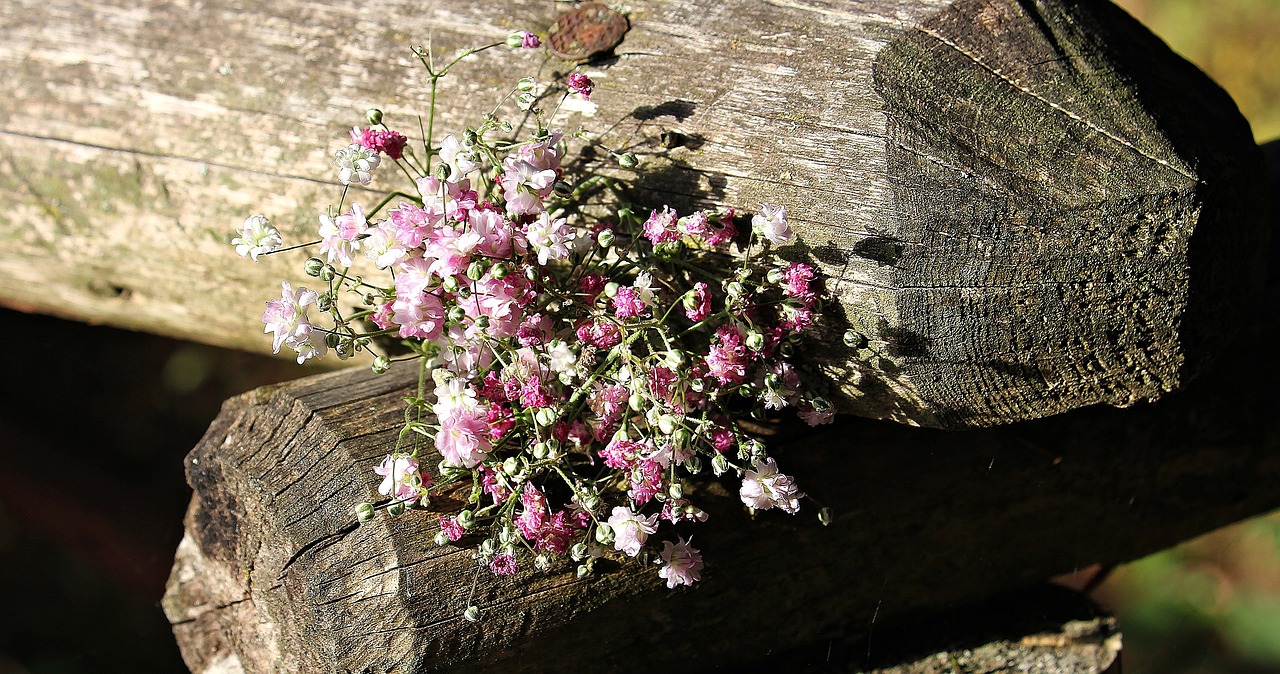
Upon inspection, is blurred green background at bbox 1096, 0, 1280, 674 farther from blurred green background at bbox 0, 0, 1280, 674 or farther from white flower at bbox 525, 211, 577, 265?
white flower at bbox 525, 211, 577, 265

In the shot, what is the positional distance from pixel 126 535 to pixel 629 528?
3403 mm

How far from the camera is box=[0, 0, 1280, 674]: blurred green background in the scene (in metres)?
3.74

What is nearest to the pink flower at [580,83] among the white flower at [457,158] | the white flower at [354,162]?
the white flower at [457,158]

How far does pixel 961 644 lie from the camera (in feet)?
6.73

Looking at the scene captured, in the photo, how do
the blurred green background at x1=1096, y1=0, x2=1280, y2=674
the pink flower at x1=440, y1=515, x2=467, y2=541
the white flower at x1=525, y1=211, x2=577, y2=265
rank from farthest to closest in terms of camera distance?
1. the blurred green background at x1=1096, y1=0, x2=1280, y2=674
2. the pink flower at x1=440, y1=515, x2=467, y2=541
3. the white flower at x1=525, y1=211, x2=577, y2=265

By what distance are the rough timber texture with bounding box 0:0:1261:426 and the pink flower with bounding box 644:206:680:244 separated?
97mm

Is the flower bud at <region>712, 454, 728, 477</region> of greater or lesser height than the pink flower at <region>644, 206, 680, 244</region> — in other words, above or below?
below

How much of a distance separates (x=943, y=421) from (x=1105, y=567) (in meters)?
1.01

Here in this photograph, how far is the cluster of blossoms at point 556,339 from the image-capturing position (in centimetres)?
147

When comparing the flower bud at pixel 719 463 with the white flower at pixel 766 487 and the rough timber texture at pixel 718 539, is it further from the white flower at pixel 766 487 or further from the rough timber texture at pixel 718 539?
the rough timber texture at pixel 718 539

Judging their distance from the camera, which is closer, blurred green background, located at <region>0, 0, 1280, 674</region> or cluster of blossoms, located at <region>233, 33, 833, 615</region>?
cluster of blossoms, located at <region>233, 33, 833, 615</region>

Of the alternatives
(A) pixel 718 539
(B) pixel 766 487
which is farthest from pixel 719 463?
(A) pixel 718 539

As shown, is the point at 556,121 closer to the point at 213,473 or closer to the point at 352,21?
the point at 352,21

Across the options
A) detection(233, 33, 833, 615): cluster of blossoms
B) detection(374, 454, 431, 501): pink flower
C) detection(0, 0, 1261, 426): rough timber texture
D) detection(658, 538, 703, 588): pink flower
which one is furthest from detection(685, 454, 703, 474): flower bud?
detection(374, 454, 431, 501): pink flower
